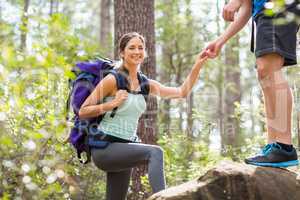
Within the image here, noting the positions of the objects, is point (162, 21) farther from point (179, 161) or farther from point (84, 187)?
point (84, 187)

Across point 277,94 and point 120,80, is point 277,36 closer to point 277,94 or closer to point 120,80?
point 277,94

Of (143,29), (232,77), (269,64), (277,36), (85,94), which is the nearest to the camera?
(277,36)

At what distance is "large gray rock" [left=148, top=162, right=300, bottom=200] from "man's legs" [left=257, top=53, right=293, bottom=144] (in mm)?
349

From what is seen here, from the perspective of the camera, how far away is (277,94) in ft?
13.3

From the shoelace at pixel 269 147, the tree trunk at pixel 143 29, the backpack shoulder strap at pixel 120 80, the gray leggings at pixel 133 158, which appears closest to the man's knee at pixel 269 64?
the shoelace at pixel 269 147

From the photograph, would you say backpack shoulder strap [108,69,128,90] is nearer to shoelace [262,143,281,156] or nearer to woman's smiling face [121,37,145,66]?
woman's smiling face [121,37,145,66]

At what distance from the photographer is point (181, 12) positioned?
52.3 feet

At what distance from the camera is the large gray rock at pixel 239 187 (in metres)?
3.89

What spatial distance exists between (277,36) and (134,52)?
139 centimetres

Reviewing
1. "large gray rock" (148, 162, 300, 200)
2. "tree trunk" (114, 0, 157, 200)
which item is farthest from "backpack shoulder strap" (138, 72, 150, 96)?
"tree trunk" (114, 0, 157, 200)

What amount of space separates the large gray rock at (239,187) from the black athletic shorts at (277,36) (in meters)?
0.98

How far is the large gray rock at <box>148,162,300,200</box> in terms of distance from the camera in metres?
3.89

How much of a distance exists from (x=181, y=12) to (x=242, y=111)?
842 cm

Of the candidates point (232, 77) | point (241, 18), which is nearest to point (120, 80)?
point (241, 18)
